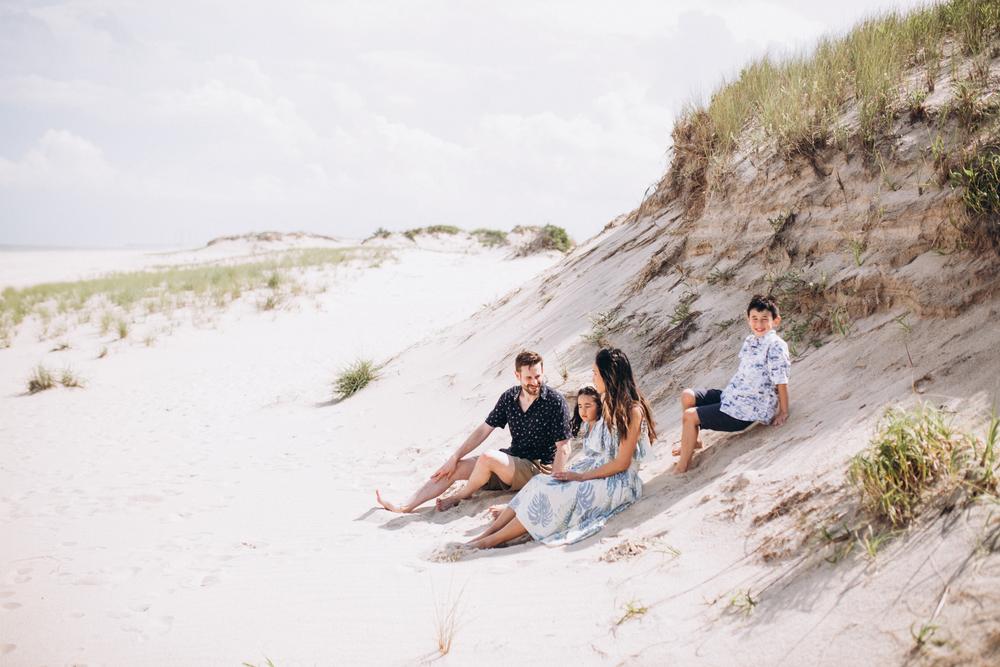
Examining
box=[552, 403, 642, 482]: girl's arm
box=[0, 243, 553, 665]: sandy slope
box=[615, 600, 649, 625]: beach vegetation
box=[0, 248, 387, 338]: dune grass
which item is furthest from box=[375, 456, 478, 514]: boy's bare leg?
box=[0, 248, 387, 338]: dune grass

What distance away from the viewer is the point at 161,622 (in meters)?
3.32

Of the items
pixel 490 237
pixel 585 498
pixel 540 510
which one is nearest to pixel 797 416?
pixel 585 498

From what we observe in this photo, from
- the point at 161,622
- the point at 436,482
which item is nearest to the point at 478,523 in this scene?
the point at 436,482

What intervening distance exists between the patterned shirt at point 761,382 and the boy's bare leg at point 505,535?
1451 millimetres

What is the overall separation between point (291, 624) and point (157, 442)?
18.6 ft

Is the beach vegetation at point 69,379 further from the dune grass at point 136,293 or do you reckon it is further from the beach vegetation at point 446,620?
the beach vegetation at point 446,620

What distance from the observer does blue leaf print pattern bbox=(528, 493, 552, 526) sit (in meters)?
4.01

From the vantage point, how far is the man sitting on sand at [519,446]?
188 inches

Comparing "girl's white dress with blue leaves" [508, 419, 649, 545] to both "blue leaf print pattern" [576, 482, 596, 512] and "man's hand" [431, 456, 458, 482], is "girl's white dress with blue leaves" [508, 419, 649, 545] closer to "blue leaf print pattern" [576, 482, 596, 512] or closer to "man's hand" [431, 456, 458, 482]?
"blue leaf print pattern" [576, 482, 596, 512]

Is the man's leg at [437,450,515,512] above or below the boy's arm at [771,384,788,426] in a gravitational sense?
below

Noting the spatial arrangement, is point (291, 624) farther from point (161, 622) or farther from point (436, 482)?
point (436, 482)

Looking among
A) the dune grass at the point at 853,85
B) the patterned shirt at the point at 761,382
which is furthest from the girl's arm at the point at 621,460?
the dune grass at the point at 853,85

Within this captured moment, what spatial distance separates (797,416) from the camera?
4.09m

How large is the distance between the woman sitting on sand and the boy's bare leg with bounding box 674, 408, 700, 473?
0.30m
